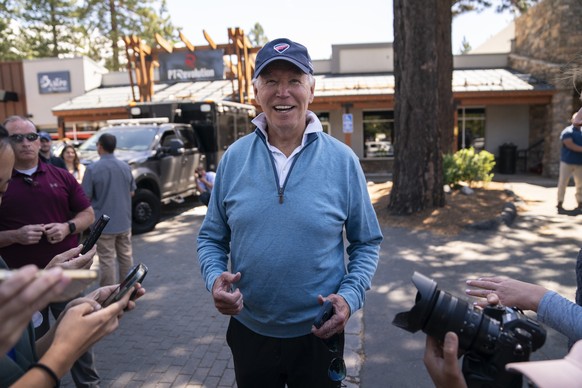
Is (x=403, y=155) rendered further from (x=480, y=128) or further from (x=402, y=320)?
(x=480, y=128)

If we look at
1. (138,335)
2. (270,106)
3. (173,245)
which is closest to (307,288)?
(270,106)

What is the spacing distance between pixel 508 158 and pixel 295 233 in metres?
18.1

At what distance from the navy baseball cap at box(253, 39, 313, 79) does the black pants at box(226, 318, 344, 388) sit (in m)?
1.31

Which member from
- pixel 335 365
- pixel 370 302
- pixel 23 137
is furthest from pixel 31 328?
pixel 370 302

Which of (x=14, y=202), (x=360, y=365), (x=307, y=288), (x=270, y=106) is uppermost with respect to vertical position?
(x=270, y=106)

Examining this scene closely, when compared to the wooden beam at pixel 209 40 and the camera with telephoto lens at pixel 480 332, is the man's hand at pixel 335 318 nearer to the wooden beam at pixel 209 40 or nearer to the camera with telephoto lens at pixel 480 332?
the camera with telephoto lens at pixel 480 332

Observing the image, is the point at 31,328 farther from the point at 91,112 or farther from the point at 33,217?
the point at 91,112

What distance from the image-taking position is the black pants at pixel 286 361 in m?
2.13

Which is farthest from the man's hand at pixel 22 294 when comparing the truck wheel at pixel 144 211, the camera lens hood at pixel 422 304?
the truck wheel at pixel 144 211

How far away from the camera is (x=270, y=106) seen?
2229 mm

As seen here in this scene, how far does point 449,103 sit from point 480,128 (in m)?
9.20

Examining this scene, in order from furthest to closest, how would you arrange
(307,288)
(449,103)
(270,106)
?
1. (449,103)
2. (270,106)
3. (307,288)

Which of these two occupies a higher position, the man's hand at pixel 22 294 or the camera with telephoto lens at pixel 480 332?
the man's hand at pixel 22 294

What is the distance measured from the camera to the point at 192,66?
17562 millimetres
